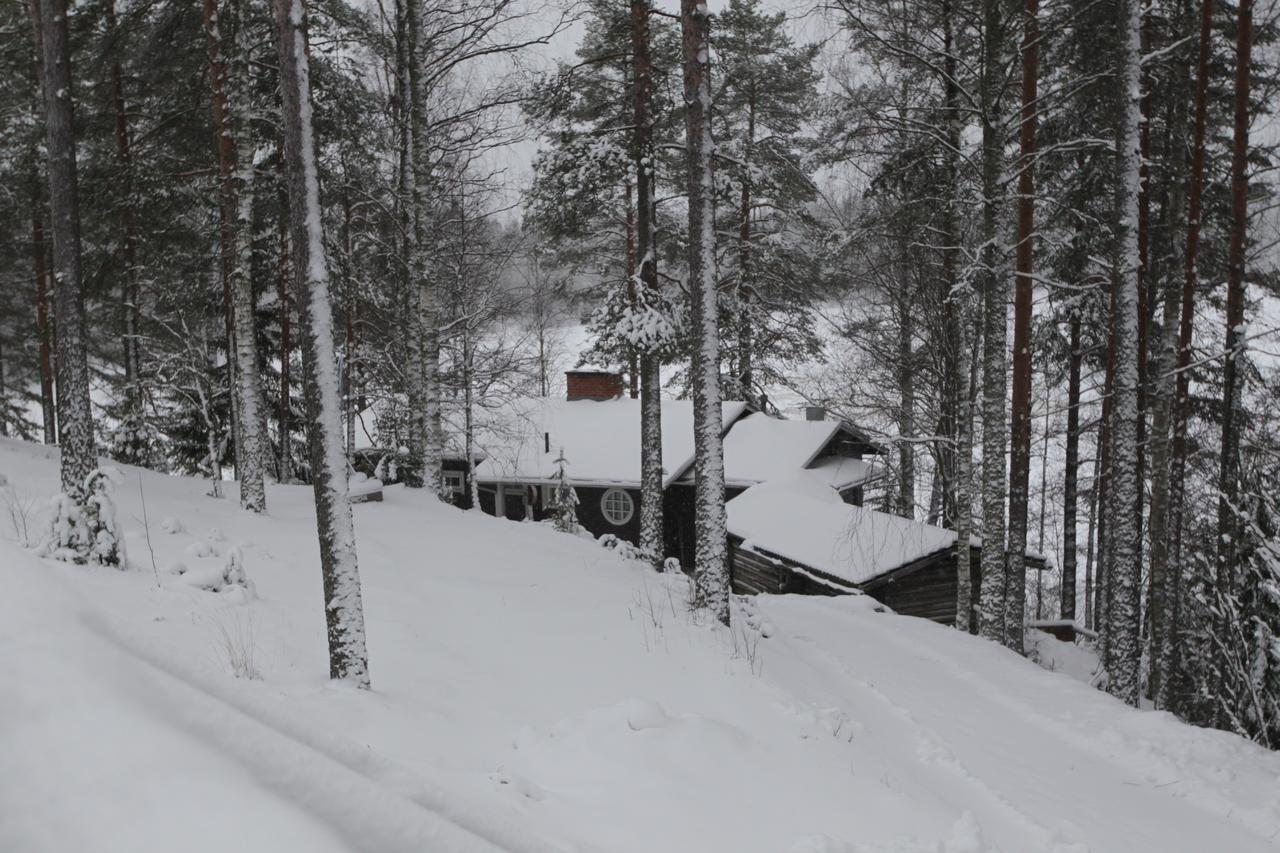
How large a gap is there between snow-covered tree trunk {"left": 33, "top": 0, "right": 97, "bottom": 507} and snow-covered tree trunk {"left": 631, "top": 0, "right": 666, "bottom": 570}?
23.9 ft

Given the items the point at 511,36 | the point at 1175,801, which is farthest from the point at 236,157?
the point at 1175,801

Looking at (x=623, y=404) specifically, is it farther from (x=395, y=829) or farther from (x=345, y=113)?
(x=395, y=829)

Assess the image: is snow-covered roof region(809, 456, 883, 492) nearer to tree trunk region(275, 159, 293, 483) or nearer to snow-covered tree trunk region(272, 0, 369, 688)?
tree trunk region(275, 159, 293, 483)

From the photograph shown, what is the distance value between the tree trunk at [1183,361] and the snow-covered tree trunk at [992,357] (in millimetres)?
2388

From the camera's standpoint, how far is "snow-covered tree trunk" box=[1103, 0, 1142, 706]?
10.4m

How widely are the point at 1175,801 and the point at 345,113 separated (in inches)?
541

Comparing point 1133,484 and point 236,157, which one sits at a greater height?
point 236,157

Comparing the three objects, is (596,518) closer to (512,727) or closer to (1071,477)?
(1071,477)

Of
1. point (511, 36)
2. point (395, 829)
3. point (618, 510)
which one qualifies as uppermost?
point (511, 36)

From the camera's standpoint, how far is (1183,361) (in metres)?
12.1

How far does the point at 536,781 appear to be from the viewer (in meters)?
5.11

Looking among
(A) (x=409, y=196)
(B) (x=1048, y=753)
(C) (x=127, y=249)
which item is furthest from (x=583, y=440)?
(B) (x=1048, y=753)

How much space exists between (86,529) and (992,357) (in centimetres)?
1173

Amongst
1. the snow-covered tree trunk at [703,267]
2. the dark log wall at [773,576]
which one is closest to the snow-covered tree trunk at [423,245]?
the snow-covered tree trunk at [703,267]
